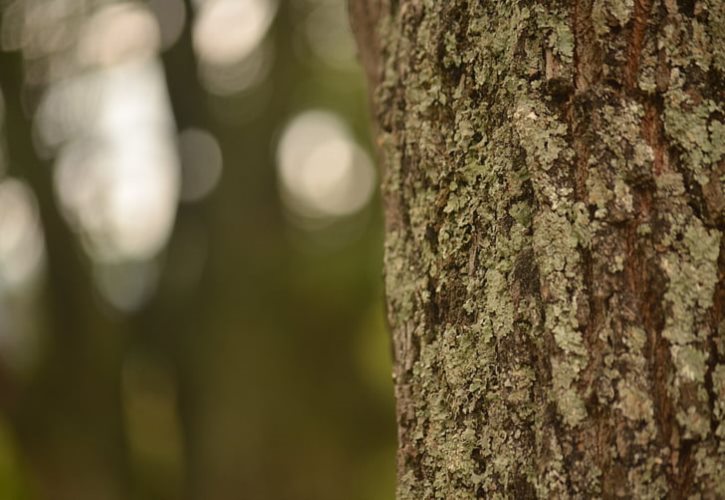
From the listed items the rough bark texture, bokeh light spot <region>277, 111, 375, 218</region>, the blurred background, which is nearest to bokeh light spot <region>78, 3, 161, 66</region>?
the blurred background

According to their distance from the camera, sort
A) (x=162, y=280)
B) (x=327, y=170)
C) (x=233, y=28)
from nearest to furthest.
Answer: (x=162, y=280) < (x=233, y=28) < (x=327, y=170)

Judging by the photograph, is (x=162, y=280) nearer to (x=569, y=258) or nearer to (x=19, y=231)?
(x=19, y=231)

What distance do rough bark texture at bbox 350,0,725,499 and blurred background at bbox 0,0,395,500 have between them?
486 cm

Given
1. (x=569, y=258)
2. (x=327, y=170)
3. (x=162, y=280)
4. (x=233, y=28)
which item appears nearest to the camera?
(x=569, y=258)

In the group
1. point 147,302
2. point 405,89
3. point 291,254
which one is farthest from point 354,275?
point 405,89

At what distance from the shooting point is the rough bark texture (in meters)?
0.94

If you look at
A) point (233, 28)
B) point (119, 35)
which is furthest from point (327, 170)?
point (119, 35)

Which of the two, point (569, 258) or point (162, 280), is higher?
point (569, 258)

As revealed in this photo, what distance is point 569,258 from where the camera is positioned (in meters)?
0.99

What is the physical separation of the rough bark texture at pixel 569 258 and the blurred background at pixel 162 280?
191 inches

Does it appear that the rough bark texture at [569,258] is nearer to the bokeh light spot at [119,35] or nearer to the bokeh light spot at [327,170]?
the bokeh light spot at [119,35]

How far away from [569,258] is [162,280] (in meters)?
5.80

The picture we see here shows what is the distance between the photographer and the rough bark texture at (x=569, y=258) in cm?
94

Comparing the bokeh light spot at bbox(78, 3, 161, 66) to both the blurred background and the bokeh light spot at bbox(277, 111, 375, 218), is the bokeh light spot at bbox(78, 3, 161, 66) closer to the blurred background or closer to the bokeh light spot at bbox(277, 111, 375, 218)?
the blurred background
